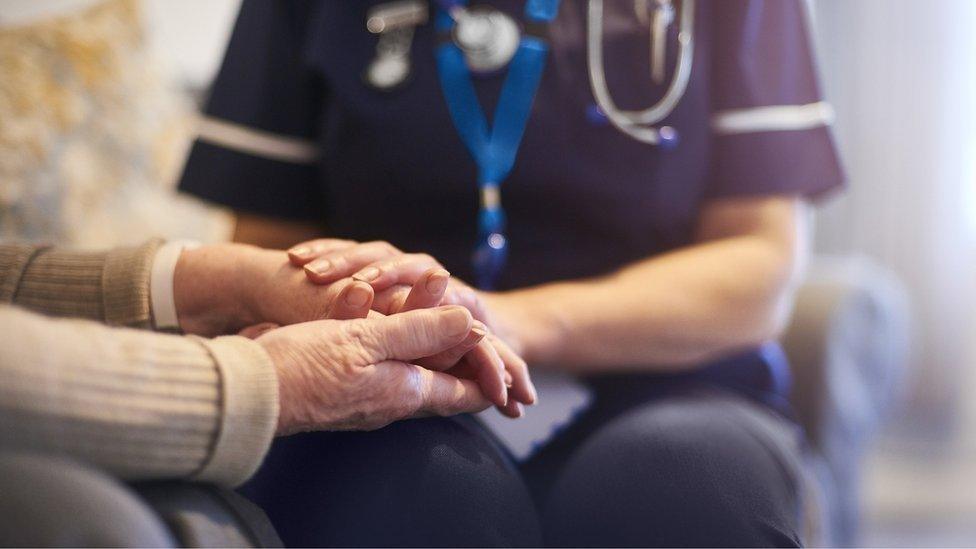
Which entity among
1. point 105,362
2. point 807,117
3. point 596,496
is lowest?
point 596,496

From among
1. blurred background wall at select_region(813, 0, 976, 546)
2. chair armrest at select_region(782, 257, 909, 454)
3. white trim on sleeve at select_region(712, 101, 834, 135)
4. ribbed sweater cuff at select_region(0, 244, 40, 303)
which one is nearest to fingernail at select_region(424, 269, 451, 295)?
ribbed sweater cuff at select_region(0, 244, 40, 303)

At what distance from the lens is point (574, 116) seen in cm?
64

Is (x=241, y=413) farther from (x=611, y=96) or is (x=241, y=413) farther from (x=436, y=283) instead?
(x=611, y=96)

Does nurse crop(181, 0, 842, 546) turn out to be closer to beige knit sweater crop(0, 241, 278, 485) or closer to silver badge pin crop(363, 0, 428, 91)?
silver badge pin crop(363, 0, 428, 91)

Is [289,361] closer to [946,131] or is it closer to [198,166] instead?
[198,166]

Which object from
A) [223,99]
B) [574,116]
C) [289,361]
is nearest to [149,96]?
[223,99]

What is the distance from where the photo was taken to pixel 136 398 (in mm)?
348

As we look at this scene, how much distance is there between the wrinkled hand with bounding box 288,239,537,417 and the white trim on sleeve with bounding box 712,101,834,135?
0.28 meters

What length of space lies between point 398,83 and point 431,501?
1.07 ft

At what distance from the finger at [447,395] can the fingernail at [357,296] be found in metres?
0.04

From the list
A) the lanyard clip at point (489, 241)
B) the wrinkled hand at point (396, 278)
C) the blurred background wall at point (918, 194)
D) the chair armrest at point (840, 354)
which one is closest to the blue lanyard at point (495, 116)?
the lanyard clip at point (489, 241)

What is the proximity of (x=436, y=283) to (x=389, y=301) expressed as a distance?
0.09 ft

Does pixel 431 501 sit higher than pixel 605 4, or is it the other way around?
pixel 605 4

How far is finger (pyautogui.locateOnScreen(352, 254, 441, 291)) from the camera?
1.58ft
